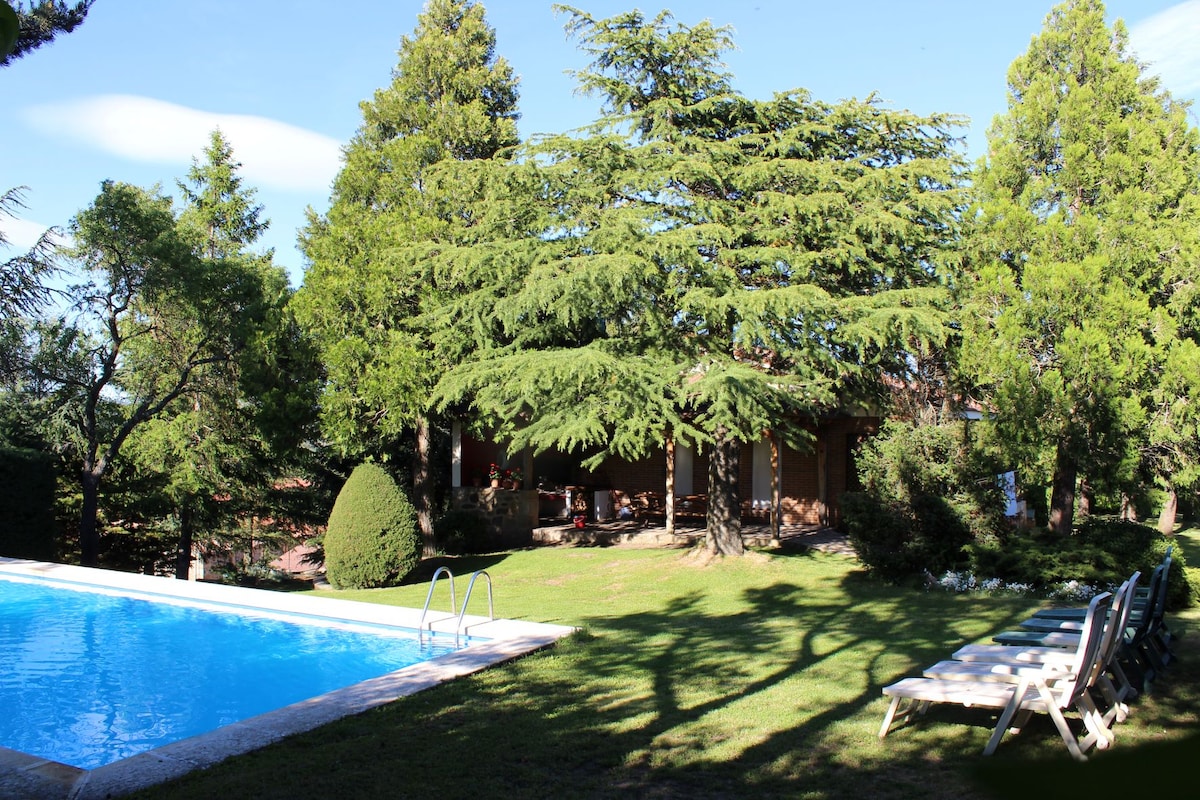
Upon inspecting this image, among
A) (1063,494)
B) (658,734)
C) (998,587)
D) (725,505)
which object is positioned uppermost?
(1063,494)

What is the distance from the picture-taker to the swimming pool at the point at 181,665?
22.9 feet

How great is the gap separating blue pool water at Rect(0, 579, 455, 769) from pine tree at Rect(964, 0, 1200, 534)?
28.1ft

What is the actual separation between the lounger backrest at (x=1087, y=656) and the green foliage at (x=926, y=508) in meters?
7.75

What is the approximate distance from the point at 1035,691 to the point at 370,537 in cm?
1230

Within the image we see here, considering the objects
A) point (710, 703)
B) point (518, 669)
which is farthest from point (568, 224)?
point (710, 703)

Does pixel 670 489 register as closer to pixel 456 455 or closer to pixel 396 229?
pixel 456 455

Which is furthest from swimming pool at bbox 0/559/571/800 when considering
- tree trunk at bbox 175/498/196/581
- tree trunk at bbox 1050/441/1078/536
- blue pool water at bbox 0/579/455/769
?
tree trunk at bbox 1050/441/1078/536

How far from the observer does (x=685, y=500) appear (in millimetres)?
23859

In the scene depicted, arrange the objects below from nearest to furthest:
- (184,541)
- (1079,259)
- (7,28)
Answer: (7,28)
(1079,259)
(184,541)

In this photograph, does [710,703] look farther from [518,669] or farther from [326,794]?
[326,794]

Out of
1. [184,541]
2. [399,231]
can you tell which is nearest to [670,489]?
[399,231]

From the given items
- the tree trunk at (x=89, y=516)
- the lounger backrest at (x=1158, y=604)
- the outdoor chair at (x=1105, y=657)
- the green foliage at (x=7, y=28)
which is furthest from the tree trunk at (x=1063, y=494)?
the tree trunk at (x=89, y=516)

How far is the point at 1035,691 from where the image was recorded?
602cm

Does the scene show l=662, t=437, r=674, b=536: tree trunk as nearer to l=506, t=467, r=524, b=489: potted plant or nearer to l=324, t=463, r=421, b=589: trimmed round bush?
l=506, t=467, r=524, b=489: potted plant
